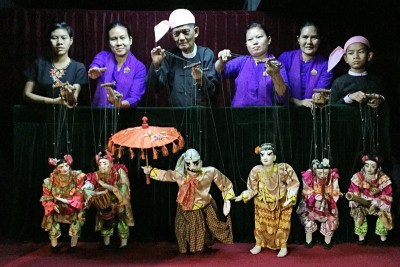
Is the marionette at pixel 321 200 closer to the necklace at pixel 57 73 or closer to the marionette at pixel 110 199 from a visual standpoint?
the marionette at pixel 110 199

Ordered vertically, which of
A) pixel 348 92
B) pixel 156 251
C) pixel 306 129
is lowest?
pixel 156 251

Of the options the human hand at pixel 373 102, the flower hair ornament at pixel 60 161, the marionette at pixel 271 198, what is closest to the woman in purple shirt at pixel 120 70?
the flower hair ornament at pixel 60 161

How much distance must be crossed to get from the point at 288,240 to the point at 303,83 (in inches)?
58.7

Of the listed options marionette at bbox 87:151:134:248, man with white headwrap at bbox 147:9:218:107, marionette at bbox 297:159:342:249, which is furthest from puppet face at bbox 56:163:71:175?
marionette at bbox 297:159:342:249

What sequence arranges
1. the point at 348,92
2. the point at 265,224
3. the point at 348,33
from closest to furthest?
the point at 265,224 → the point at 348,92 → the point at 348,33

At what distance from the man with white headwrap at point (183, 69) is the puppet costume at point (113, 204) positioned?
891mm

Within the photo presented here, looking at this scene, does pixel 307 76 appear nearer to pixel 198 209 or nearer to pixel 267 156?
pixel 267 156

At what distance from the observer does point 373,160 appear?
4844mm

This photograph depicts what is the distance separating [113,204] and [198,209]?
741mm

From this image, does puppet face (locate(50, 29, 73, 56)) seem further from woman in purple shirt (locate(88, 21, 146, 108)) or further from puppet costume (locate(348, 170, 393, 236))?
puppet costume (locate(348, 170, 393, 236))

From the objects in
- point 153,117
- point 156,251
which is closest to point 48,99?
point 153,117

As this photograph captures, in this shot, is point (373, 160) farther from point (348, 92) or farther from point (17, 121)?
point (17, 121)

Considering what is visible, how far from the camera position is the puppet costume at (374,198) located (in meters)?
4.87

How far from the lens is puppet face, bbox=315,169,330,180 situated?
15.8 ft
